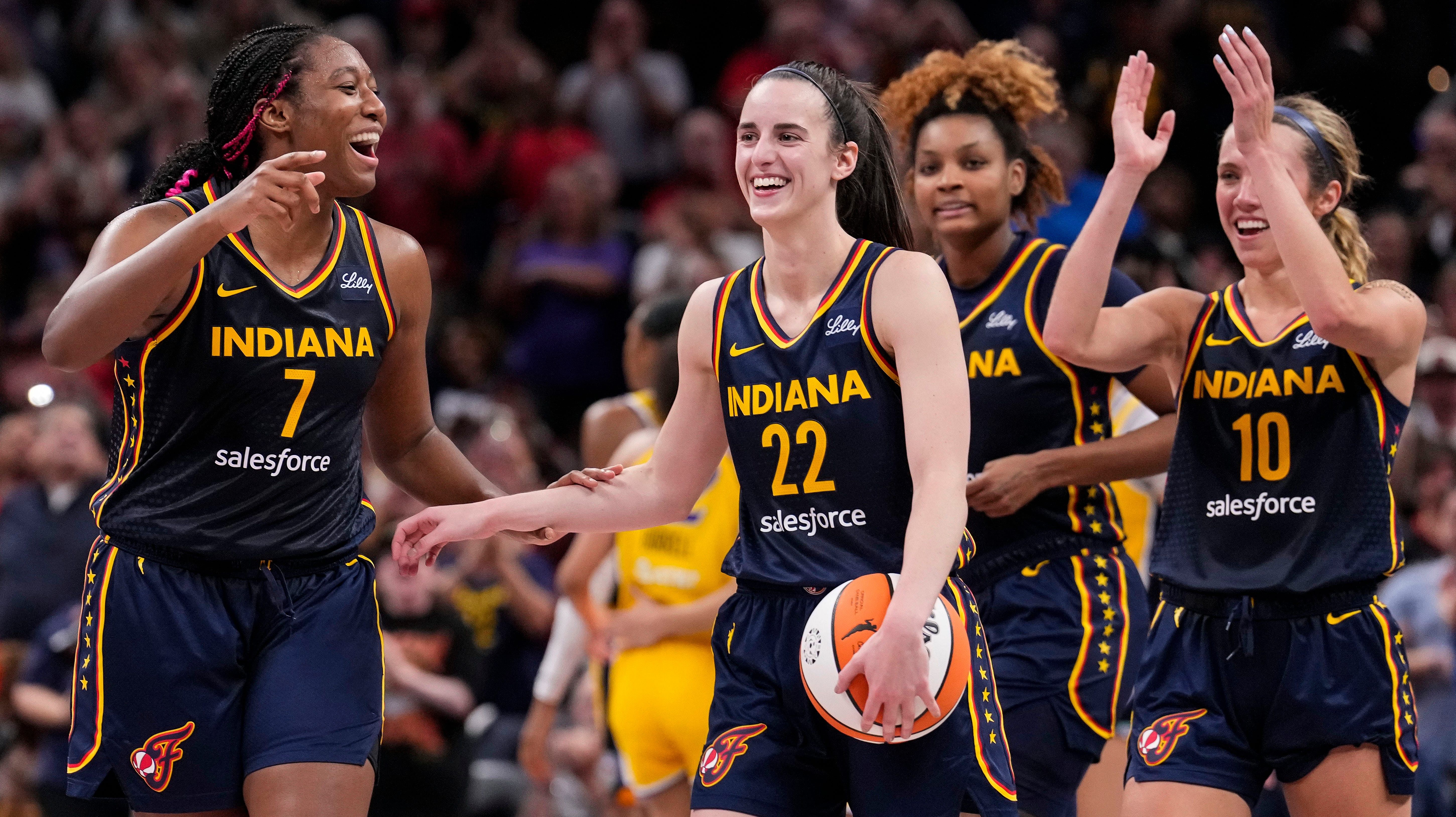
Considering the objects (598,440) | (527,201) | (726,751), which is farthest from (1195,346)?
(527,201)

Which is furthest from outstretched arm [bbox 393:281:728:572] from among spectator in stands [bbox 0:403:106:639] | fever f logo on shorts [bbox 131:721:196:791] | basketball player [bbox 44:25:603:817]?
spectator in stands [bbox 0:403:106:639]

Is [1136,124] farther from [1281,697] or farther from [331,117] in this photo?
[331,117]

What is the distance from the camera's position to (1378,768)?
13.6 feet

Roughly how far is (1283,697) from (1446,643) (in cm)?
402

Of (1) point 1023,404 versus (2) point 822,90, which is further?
(1) point 1023,404

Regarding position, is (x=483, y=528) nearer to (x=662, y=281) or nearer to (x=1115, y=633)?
(x=1115, y=633)

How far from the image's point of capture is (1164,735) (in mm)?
4258

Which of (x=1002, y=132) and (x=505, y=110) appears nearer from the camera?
(x=1002, y=132)

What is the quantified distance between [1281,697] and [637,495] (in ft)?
5.55

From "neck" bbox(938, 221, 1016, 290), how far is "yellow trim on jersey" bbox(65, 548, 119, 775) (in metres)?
2.60

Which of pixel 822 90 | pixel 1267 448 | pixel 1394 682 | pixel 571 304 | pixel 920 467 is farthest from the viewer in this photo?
pixel 571 304

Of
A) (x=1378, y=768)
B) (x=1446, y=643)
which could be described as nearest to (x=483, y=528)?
(x=1378, y=768)

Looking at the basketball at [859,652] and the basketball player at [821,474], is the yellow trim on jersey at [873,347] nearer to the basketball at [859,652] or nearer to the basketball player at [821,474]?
the basketball player at [821,474]

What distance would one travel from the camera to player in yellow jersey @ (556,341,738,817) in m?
5.98
